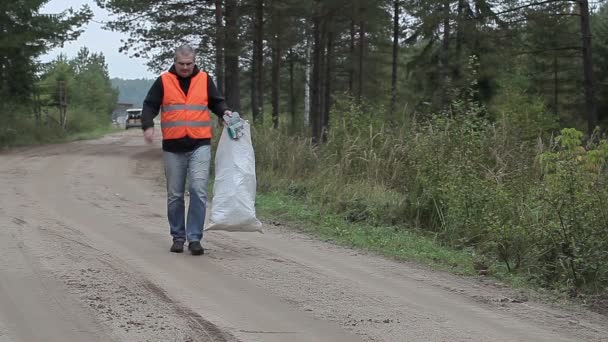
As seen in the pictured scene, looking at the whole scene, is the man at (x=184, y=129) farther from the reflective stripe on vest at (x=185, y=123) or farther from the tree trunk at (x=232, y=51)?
the tree trunk at (x=232, y=51)

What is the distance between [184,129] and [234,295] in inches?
84.3

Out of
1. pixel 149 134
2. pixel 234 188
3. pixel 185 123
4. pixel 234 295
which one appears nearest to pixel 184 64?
pixel 185 123

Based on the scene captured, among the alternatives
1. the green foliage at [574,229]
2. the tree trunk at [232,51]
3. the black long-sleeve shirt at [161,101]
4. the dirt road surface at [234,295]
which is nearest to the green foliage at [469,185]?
the green foliage at [574,229]

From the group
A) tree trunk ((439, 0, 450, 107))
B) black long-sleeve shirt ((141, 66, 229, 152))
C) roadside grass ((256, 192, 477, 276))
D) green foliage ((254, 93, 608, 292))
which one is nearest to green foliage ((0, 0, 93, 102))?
tree trunk ((439, 0, 450, 107))

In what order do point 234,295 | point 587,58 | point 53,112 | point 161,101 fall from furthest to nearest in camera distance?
1. point 53,112
2. point 587,58
3. point 161,101
4. point 234,295

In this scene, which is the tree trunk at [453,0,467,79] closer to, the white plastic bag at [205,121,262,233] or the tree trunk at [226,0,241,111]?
the tree trunk at [226,0,241,111]

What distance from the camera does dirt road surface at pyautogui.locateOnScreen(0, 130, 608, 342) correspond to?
206 inches

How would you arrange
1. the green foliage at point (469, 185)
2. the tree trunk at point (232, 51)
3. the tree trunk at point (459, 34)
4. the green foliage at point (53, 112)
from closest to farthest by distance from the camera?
the green foliage at point (469, 185), the tree trunk at point (232, 51), the tree trunk at point (459, 34), the green foliage at point (53, 112)

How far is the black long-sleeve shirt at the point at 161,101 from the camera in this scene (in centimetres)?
760

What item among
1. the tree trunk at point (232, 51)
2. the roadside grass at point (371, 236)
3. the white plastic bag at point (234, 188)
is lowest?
the roadside grass at point (371, 236)

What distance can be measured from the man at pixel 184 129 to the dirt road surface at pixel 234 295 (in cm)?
37

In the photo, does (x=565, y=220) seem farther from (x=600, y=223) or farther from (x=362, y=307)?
(x=362, y=307)

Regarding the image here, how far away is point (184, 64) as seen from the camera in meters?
7.51

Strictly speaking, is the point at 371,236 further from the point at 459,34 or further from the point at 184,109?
the point at 459,34
